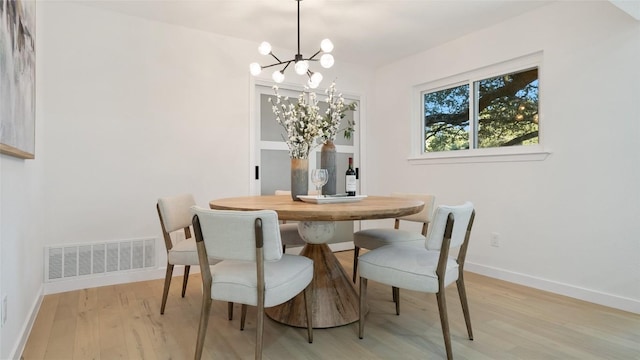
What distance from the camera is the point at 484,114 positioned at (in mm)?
3455

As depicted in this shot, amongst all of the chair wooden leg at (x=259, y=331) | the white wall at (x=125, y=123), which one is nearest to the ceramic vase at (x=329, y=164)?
the chair wooden leg at (x=259, y=331)

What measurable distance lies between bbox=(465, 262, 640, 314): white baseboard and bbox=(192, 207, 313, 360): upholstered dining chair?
90.4 inches

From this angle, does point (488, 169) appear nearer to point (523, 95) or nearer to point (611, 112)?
point (523, 95)

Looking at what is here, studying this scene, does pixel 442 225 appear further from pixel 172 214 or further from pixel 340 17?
pixel 340 17

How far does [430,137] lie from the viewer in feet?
13.1

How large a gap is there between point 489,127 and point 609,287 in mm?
1621

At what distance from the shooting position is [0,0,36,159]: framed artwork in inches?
56.5

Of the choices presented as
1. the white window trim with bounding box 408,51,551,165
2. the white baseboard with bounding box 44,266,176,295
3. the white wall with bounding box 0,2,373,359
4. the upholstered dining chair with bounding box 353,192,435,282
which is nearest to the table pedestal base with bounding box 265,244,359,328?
the upholstered dining chair with bounding box 353,192,435,282

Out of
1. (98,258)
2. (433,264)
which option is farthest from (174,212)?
(433,264)

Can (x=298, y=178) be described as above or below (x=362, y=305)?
above

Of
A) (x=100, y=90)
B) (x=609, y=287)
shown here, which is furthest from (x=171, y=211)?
(x=609, y=287)

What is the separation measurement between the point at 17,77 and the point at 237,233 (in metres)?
1.35

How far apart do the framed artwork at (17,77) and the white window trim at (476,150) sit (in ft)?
11.2

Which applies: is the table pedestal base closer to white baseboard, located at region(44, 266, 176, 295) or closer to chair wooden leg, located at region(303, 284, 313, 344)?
chair wooden leg, located at region(303, 284, 313, 344)
